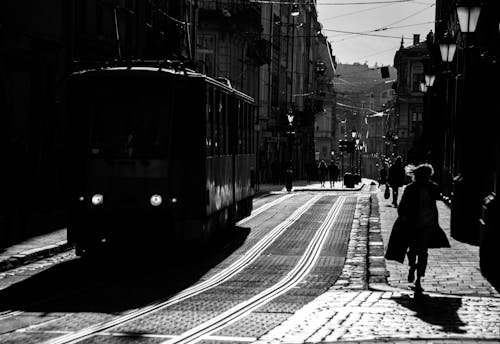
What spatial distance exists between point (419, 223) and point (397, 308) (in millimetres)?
1807

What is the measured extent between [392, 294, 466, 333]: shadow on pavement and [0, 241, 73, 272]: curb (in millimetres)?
5898

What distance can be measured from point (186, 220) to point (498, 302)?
5.78 m

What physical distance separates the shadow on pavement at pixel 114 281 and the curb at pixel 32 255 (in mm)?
514

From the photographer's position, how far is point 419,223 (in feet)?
41.4

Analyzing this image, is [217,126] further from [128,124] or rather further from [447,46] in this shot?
[447,46]

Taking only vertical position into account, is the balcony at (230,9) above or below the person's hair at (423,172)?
above

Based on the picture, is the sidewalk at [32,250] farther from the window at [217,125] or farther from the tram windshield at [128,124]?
the window at [217,125]

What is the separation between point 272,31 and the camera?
73.6 meters

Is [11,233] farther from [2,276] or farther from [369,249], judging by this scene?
[369,249]

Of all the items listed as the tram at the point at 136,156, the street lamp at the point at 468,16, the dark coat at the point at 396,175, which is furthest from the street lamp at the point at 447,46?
the dark coat at the point at 396,175

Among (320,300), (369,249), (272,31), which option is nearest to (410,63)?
(272,31)

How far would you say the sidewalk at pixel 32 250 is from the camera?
15305mm

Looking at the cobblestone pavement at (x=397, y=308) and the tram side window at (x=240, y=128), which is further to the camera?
the tram side window at (x=240, y=128)

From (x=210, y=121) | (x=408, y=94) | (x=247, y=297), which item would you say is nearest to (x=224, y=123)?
(x=210, y=121)
